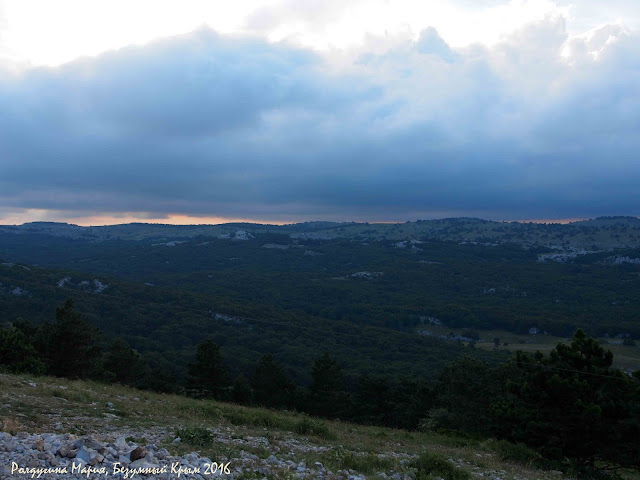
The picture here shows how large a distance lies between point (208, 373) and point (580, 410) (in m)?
27.8

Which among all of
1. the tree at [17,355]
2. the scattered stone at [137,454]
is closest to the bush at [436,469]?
the scattered stone at [137,454]

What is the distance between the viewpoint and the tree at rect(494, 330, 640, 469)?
540 inches

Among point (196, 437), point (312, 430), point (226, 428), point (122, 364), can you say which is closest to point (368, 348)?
point (122, 364)

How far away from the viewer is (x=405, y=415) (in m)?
36.5

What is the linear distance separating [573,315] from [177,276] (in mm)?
155991

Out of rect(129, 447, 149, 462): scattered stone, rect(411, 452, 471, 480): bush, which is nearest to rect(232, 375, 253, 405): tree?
rect(411, 452, 471, 480): bush

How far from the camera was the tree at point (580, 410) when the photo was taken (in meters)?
13.7

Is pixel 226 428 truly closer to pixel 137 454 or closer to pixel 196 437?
pixel 196 437

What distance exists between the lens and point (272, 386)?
126 ft

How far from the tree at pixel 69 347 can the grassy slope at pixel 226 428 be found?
13.0 m

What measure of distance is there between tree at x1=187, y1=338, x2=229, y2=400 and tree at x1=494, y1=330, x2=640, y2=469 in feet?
81.9

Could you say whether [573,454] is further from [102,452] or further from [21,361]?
[21,361]

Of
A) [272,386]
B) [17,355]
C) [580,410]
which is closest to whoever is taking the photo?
[580,410]

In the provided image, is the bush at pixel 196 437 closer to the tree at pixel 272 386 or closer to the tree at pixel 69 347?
the tree at pixel 69 347
